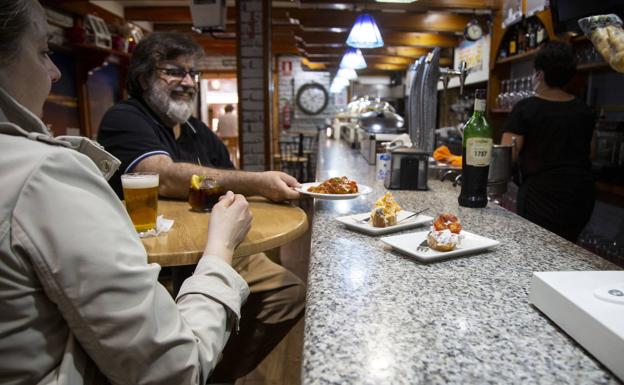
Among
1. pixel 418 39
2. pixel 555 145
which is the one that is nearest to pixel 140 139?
pixel 555 145

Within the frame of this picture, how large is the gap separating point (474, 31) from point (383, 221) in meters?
4.62

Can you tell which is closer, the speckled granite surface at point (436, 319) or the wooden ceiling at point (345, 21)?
the speckled granite surface at point (436, 319)

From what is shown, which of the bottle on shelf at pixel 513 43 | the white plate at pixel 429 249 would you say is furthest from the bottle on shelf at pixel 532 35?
the white plate at pixel 429 249

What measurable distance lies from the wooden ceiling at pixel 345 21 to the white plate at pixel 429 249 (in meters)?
3.32

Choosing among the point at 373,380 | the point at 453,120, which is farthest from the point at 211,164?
the point at 453,120

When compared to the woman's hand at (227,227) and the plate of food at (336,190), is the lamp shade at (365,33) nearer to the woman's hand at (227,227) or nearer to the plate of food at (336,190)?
the plate of food at (336,190)

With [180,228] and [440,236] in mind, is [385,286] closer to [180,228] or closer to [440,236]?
[440,236]

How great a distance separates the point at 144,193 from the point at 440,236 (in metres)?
0.83

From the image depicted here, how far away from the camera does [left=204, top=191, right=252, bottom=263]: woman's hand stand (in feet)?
3.57

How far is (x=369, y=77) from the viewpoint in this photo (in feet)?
41.5

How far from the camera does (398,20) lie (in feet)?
18.4

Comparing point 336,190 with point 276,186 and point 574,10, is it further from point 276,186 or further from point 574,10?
point 574,10

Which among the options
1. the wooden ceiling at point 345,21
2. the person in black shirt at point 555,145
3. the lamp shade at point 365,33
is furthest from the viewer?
the wooden ceiling at point 345,21

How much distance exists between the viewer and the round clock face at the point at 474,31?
5.14 metres
